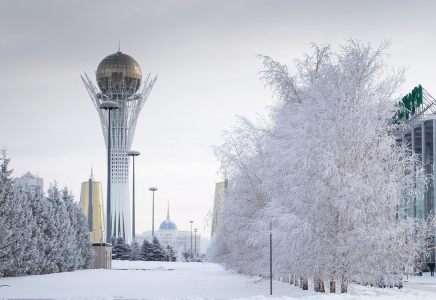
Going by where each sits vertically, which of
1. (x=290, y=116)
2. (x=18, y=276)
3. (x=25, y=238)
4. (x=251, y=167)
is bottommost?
(x=18, y=276)

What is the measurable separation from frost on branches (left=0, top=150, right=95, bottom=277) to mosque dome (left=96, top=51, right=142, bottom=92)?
55.9 m

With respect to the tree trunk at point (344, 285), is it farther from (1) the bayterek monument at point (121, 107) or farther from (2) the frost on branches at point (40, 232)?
(1) the bayterek monument at point (121, 107)

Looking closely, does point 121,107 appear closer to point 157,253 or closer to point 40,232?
point 157,253

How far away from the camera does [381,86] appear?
19203 millimetres

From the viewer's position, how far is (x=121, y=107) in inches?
3947

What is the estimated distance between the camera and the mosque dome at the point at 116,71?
101250 mm

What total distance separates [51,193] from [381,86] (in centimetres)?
3012

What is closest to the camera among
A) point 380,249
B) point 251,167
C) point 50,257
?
point 380,249

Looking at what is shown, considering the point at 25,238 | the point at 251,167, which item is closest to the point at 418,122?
the point at 251,167

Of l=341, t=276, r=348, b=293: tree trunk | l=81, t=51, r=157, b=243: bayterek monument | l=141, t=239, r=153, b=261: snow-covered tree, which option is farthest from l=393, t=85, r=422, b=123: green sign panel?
l=81, t=51, r=157, b=243: bayterek monument

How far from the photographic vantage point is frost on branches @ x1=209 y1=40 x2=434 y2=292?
1744 centimetres

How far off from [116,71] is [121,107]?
6.68 m

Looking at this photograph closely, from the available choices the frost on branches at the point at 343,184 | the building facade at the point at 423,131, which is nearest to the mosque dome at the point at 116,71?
the building facade at the point at 423,131

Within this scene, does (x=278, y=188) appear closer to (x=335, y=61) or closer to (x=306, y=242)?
(x=306, y=242)
